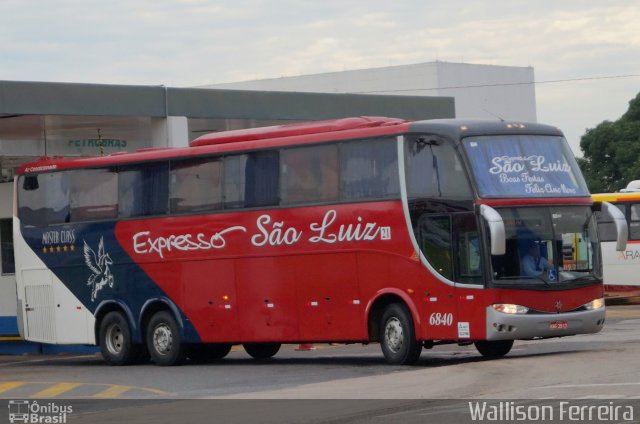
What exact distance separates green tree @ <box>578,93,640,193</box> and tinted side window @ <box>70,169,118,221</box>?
43.9m

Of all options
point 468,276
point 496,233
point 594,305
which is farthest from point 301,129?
point 594,305

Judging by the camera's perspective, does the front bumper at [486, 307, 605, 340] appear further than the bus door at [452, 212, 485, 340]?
No

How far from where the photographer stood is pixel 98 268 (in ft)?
85.9

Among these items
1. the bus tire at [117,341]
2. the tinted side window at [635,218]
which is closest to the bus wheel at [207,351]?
the bus tire at [117,341]

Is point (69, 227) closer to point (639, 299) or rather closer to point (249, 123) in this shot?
point (249, 123)

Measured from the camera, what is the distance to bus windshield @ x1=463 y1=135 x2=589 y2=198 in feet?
68.6

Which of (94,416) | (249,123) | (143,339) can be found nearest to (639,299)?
(249,123)

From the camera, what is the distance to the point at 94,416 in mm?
16188

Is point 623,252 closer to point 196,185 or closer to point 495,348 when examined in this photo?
point 495,348

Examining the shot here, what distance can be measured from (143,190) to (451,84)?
68.4 metres

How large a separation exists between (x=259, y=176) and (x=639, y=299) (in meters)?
20.2

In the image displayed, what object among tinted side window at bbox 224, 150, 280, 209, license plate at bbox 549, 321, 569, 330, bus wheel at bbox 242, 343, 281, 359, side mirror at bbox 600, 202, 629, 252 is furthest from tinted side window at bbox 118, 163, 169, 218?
side mirror at bbox 600, 202, 629, 252

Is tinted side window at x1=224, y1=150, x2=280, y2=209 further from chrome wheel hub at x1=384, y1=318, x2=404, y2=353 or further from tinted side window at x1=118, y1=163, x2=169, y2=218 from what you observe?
chrome wheel hub at x1=384, y1=318, x2=404, y2=353

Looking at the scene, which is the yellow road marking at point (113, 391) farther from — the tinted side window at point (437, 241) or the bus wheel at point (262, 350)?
the bus wheel at point (262, 350)
